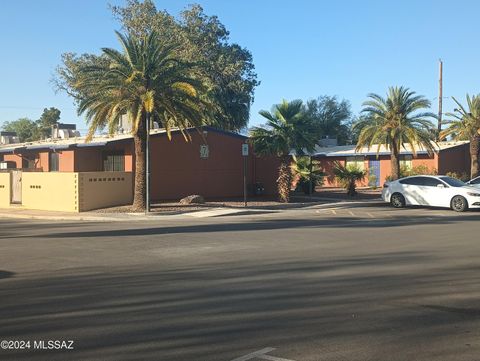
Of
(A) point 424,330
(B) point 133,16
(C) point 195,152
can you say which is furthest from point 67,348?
(B) point 133,16

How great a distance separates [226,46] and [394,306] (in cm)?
4541

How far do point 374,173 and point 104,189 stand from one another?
A: 2379 centimetres

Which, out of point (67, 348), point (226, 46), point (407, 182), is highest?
point (226, 46)

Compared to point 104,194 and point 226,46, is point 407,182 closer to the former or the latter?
point 104,194

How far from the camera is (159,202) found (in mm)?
28531

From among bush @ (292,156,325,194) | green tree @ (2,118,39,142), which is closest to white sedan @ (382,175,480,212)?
bush @ (292,156,325,194)

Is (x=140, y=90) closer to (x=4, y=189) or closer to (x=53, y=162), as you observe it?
(x=4, y=189)

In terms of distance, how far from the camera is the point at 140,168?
24641 mm

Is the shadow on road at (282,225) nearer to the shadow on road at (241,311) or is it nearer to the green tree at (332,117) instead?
the shadow on road at (241,311)

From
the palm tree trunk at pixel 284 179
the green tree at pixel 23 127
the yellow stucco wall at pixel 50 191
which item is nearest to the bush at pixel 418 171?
the palm tree trunk at pixel 284 179

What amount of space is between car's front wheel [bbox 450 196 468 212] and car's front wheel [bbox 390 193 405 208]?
252 centimetres

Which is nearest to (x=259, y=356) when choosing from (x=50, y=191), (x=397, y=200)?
(x=397, y=200)

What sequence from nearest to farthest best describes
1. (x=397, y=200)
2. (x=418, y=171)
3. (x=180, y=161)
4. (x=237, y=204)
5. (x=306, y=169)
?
(x=397, y=200) < (x=237, y=204) < (x=180, y=161) < (x=306, y=169) < (x=418, y=171)

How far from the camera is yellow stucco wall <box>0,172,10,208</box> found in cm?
3000
